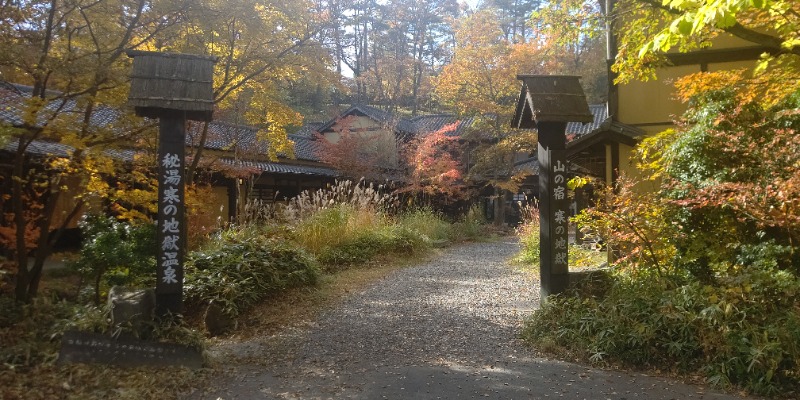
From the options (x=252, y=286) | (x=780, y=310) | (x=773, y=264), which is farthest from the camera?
(x=252, y=286)

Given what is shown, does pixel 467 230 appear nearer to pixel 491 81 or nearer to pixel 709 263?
pixel 491 81

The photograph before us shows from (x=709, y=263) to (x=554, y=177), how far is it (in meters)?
1.67

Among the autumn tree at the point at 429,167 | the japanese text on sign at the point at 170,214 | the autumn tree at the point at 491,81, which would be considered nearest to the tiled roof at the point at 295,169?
the autumn tree at the point at 429,167

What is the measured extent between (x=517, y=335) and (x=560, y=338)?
54 cm

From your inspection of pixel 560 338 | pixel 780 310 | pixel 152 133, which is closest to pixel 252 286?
pixel 152 133

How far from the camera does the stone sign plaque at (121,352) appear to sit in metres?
4.26

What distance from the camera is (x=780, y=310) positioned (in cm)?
426

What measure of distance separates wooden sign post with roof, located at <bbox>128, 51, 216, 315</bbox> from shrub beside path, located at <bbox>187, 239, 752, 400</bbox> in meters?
0.80

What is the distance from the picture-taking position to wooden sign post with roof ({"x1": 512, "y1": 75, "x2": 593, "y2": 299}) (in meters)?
5.68

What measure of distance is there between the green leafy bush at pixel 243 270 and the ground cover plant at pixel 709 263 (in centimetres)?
321

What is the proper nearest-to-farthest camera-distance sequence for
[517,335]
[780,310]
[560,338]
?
[780,310], [560,338], [517,335]

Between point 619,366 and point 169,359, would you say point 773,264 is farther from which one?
point 169,359

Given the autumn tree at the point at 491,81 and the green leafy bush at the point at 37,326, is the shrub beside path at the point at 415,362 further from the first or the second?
the autumn tree at the point at 491,81

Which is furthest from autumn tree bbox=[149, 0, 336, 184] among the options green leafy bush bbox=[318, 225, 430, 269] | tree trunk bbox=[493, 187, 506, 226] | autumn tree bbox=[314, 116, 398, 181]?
tree trunk bbox=[493, 187, 506, 226]
